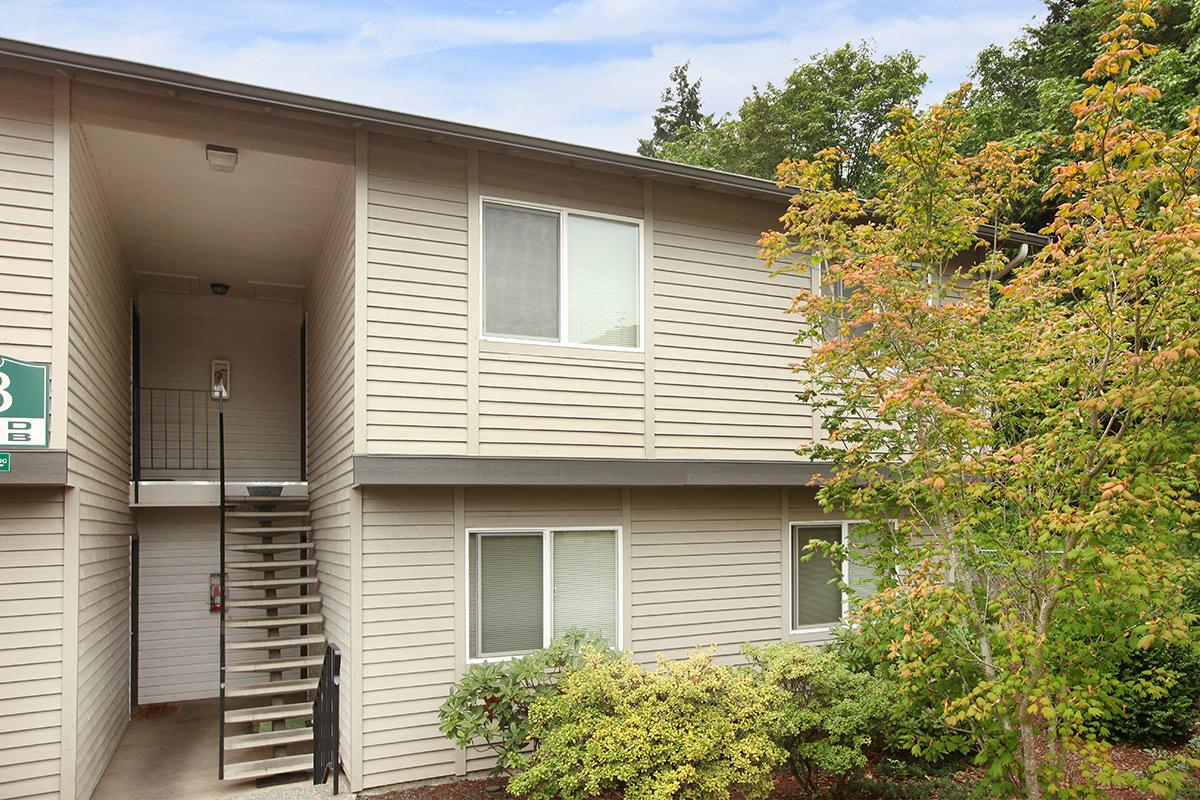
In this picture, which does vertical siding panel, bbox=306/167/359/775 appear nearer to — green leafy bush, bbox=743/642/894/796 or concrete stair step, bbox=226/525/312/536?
concrete stair step, bbox=226/525/312/536

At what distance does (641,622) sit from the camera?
→ 25.3ft

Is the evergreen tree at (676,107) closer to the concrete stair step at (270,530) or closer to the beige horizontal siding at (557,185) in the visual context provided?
the beige horizontal siding at (557,185)

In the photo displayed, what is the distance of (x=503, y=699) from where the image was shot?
20.9 ft

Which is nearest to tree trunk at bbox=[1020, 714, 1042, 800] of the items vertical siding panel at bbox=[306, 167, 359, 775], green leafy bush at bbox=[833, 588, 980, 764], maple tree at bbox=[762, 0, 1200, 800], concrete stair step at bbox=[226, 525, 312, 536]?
maple tree at bbox=[762, 0, 1200, 800]

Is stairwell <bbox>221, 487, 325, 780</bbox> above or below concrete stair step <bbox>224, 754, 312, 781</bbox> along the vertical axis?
above

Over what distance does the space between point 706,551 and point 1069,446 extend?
4141mm

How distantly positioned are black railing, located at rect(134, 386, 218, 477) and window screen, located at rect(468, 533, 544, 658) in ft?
18.7

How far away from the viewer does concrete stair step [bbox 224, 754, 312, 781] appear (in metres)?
6.97

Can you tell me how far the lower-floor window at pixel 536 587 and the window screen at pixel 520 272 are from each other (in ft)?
6.31

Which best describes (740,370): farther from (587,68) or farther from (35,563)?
(587,68)

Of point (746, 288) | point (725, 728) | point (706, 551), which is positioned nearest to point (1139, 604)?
point (725, 728)

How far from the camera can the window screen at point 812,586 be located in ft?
28.7

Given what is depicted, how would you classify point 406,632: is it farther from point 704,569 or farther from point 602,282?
point 602,282

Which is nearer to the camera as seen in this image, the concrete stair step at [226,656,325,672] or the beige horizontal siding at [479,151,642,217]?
the beige horizontal siding at [479,151,642,217]
